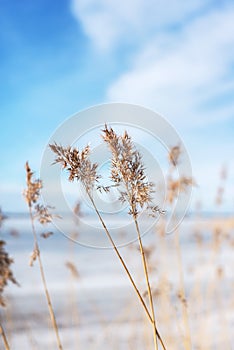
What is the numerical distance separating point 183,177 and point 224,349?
239 cm

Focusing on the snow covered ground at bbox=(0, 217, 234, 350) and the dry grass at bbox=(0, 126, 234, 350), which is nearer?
the dry grass at bbox=(0, 126, 234, 350)

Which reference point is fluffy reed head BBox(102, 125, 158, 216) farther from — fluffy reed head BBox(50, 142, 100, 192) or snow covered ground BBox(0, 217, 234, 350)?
snow covered ground BBox(0, 217, 234, 350)

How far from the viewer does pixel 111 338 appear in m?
4.50

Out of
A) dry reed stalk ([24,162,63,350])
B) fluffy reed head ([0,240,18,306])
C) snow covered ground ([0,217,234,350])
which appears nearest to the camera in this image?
dry reed stalk ([24,162,63,350])

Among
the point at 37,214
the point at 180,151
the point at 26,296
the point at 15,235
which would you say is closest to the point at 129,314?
the point at 26,296

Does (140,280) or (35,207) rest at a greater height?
(35,207)

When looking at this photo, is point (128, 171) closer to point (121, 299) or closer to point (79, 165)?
point (79, 165)

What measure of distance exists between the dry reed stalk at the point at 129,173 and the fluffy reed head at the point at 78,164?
0.06m

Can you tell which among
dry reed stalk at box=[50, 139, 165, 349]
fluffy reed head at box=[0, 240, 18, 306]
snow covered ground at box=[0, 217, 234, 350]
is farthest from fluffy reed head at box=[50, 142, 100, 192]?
snow covered ground at box=[0, 217, 234, 350]

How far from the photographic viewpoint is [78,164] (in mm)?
1448

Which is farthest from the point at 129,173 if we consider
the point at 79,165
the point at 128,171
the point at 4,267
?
the point at 4,267

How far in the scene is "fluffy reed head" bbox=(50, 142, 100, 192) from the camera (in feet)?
4.74

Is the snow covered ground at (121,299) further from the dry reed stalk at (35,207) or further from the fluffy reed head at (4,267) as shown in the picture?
the dry reed stalk at (35,207)

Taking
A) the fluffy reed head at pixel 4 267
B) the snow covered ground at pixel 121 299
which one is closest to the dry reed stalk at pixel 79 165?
the fluffy reed head at pixel 4 267
